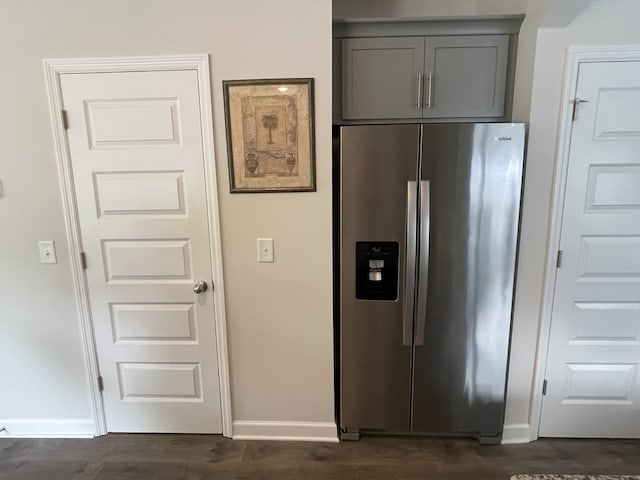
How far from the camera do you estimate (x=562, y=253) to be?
193 centimetres

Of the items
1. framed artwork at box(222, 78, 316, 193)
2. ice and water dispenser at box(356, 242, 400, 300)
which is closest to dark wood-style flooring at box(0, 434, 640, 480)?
ice and water dispenser at box(356, 242, 400, 300)

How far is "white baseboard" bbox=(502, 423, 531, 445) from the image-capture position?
2098 mm

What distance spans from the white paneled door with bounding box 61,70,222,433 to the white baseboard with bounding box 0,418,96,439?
0.50ft

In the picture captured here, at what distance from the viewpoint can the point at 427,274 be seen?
74.1 inches

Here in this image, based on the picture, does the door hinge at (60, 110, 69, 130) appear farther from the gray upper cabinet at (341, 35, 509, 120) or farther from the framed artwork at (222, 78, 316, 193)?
the gray upper cabinet at (341, 35, 509, 120)

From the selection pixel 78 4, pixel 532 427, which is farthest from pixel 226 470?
pixel 78 4

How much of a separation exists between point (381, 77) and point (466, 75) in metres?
0.46

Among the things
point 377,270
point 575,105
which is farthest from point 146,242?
point 575,105

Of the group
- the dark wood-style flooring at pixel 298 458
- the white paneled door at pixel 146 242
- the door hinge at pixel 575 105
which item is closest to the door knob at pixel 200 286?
the white paneled door at pixel 146 242

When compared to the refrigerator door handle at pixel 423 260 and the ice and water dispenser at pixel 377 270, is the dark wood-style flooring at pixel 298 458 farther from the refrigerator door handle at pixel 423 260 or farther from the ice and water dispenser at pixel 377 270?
the ice and water dispenser at pixel 377 270

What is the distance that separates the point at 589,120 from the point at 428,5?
1197 millimetres

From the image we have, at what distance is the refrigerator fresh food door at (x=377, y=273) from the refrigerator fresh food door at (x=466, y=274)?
0.08 m

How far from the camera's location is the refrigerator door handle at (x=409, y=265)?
5.92ft

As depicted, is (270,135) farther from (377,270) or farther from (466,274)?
(466,274)
